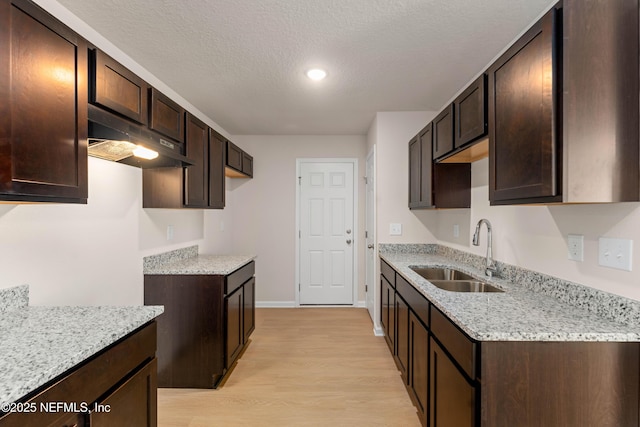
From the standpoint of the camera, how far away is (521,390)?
3.72 feet

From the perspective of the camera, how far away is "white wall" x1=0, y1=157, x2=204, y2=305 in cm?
147

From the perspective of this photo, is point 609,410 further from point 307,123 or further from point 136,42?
point 307,123

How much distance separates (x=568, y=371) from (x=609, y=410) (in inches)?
8.1

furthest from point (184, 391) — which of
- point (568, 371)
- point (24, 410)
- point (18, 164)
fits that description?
point (568, 371)

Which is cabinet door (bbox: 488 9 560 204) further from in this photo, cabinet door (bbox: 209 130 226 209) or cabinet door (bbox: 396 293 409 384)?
cabinet door (bbox: 209 130 226 209)

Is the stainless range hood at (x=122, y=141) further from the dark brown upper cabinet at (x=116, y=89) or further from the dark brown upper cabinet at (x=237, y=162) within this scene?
the dark brown upper cabinet at (x=237, y=162)

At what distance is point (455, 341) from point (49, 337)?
1582mm

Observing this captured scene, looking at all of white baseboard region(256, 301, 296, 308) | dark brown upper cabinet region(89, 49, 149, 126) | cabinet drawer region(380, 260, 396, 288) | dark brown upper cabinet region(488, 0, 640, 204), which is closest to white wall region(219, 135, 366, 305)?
white baseboard region(256, 301, 296, 308)

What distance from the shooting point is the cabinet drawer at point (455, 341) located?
118 centimetres

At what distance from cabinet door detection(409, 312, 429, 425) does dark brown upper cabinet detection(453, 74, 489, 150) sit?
3.84 feet

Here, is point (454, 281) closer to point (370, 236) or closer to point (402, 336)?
point (402, 336)

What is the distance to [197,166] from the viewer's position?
257 centimetres

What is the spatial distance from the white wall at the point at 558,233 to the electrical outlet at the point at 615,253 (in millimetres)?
20

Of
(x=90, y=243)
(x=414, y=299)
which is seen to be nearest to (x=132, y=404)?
(x=90, y=243)
